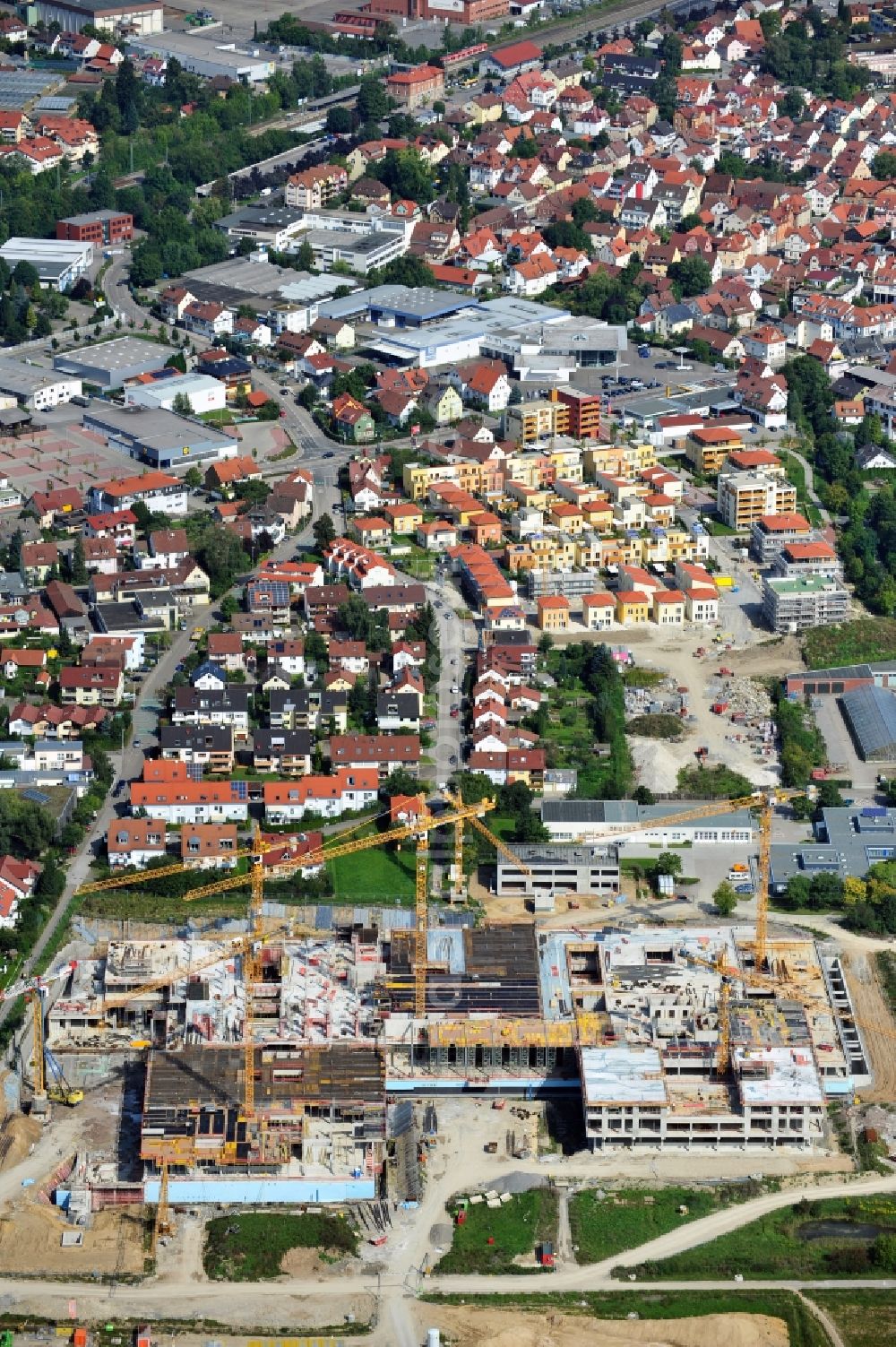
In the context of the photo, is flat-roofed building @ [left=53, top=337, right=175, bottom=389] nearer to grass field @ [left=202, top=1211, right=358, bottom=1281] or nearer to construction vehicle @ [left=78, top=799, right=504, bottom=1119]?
construction vehicle @ [left=78, top=799, right=504, bottom=1119]

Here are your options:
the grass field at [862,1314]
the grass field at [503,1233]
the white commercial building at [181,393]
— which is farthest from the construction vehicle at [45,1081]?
the white commercial building at [181,393]

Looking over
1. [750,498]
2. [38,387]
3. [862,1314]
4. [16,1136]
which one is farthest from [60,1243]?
[38,387]

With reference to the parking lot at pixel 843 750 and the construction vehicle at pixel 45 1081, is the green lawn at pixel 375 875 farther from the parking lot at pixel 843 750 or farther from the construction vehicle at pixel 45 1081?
the parking lot at pixel 843 750

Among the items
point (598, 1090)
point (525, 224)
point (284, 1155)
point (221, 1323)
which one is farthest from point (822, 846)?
point (525, 224)

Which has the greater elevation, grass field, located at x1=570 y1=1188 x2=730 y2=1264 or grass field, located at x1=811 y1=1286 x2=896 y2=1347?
grass field, located at x1=570 y1=1188 x2=730 y2=1264

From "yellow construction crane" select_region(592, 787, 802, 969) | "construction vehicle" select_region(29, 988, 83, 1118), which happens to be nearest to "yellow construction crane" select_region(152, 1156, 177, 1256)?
"construction vehicle" select_region(29, 988, 83, 1118)

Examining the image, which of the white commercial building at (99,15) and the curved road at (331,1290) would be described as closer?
the curved road at (331,1290)

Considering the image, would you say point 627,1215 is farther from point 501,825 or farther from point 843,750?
point 843,750
